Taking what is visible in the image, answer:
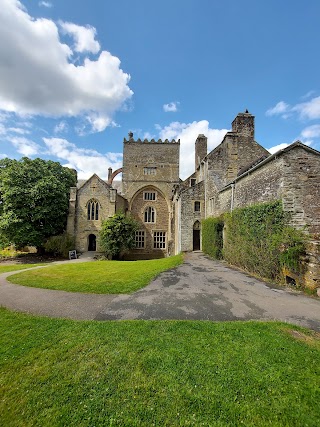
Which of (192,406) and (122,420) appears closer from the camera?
(122,420)

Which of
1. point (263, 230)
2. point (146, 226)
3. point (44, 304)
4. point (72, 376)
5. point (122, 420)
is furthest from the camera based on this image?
point (146, 226)

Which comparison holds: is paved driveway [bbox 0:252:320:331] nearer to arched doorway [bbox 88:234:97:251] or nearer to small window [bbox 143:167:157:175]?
arched doorway [bbox 88:234:97:251]

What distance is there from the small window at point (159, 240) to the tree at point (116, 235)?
20.3ft

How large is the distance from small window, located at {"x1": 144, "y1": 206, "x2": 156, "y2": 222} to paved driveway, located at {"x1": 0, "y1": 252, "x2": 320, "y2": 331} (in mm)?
19096

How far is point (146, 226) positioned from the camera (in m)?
26.6

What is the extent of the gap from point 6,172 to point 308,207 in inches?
1009

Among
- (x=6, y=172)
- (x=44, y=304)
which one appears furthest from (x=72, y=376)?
(x=6, y=172)

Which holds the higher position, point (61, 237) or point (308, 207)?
point (308, 207)

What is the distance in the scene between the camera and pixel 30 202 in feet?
62.2

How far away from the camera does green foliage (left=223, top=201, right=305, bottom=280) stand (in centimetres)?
765

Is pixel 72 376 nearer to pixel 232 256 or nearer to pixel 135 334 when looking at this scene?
pixel 135 334

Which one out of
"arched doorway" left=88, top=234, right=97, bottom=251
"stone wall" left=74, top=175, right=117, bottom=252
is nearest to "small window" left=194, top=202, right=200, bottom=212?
"stone wall" left=74, top=175, right=117, bottom=252

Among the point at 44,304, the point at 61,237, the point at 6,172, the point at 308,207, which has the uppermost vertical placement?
the point at 6,172

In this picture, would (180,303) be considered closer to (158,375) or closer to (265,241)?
(158,375)
